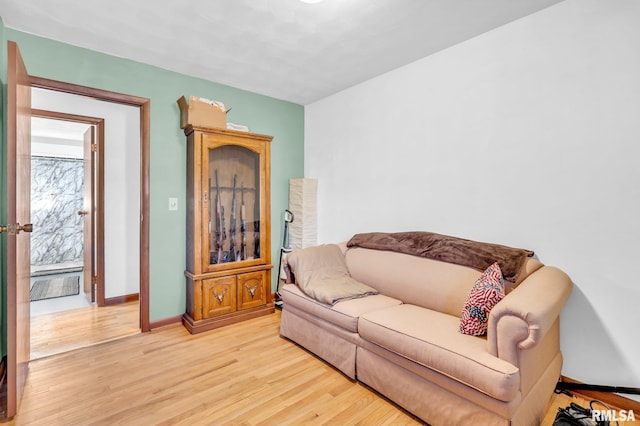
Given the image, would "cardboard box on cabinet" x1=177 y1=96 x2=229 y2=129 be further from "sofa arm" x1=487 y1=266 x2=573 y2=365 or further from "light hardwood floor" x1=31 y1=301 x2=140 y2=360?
"sofa arm" x1=487 y1=266 x2=573 y2=365

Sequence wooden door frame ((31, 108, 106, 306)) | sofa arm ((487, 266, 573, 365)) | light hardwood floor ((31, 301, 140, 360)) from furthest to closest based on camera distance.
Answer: wooden door frame ((31, 108, 106, 306)), light hardwood floor ((31, 301, 140, 360)), sofa arm ((487, 266, 573, 365))

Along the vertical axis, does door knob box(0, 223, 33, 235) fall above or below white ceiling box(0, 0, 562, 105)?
below

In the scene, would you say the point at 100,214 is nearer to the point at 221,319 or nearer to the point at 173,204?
the point at 173,204

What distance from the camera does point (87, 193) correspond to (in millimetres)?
3828

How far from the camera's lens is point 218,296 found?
300 centimetres

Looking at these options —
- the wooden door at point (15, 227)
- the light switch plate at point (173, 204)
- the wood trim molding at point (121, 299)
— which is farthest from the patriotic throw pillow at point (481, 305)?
the wood trim molding at point (121, 299)

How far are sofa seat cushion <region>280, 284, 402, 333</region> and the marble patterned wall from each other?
225 inches

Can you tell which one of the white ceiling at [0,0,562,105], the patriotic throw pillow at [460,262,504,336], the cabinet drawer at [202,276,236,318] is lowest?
the cabinet drawer at [202,276,236,318]

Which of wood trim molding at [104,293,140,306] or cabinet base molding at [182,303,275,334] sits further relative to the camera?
wood trim molding at [104,293,140,306]

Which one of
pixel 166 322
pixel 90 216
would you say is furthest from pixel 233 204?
pixel 90 216

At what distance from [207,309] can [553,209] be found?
2.90 meters

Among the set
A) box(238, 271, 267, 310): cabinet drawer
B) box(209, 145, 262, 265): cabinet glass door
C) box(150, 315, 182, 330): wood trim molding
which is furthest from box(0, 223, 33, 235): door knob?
box(238, 271, 267, 310): cabinet drawer

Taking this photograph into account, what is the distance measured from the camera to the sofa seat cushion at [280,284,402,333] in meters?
2.14

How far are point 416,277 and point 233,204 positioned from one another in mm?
1941
